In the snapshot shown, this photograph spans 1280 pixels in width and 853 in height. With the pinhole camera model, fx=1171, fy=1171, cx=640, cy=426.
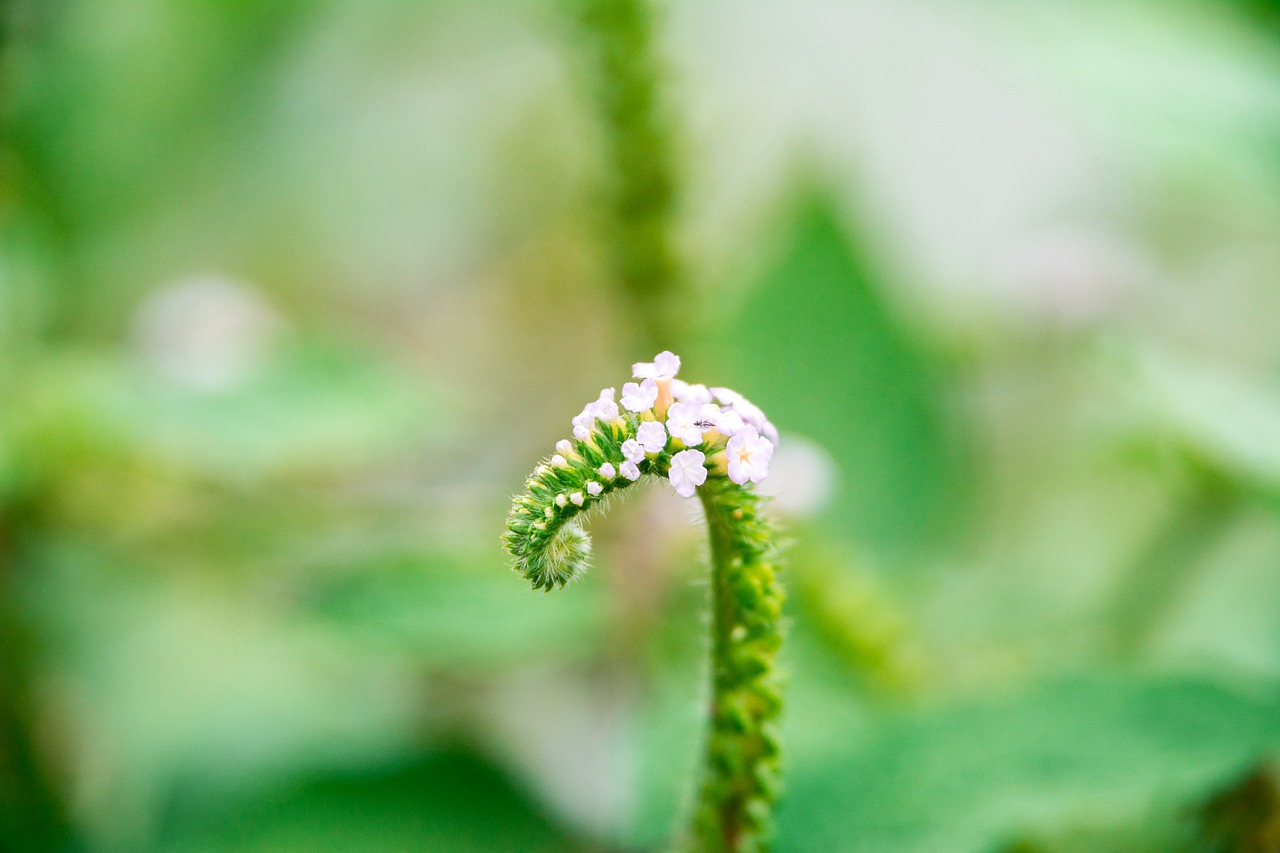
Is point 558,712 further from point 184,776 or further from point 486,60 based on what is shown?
point 486,60

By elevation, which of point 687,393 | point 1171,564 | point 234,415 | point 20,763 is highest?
point 1171,564

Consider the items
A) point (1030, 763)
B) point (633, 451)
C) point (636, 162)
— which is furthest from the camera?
point (636, 162)

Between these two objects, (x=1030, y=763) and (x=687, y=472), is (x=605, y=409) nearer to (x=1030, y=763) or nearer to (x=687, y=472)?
(x=687, y=472)

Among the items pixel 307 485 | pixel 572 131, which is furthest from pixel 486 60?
pixel 307 485

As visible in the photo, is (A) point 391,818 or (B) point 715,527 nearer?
(B) point 715,527

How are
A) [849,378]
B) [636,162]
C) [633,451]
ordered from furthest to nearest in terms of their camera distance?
[849,378]
[636,162]
[633,451]

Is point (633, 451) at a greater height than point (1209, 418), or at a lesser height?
lesser

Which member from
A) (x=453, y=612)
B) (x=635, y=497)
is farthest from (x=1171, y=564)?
(x=453, y=612)

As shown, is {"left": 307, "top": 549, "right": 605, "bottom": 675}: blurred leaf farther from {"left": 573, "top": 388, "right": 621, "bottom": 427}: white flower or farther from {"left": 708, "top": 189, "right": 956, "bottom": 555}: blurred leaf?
{"left": 573, "top": 388, "right": 621, "bottom": 427}: white flower
